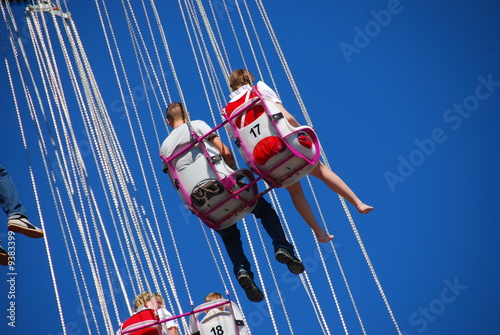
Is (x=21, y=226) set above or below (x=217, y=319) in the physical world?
above

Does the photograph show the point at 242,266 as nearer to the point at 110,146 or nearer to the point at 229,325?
the point at 229,325

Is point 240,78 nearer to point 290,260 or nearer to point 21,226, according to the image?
point 290,260

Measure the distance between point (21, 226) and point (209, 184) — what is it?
2135 mm

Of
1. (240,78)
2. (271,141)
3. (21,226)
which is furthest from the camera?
(21,226)

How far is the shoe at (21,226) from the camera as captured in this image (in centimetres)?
939

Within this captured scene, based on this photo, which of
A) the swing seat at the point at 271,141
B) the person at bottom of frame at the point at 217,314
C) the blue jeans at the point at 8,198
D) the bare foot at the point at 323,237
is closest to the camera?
the swing seat at the point at 271,141

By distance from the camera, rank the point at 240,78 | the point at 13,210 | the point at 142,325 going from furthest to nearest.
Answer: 1. the point at 13,210
2. the point at 240,78
3. the point at 142,325

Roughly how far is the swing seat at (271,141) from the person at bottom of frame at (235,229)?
0.24m

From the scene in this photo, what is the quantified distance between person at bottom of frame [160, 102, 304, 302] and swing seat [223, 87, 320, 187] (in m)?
0.24

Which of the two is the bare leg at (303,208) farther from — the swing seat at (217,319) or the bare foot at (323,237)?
the swing seat at (217,319)

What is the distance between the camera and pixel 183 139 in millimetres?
8461

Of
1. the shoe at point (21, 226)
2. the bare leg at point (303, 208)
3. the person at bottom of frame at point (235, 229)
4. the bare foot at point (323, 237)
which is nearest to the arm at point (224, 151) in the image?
the person at bottom of frame at point (235, 229)

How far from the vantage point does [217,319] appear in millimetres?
8680

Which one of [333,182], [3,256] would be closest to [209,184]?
[333,182]
